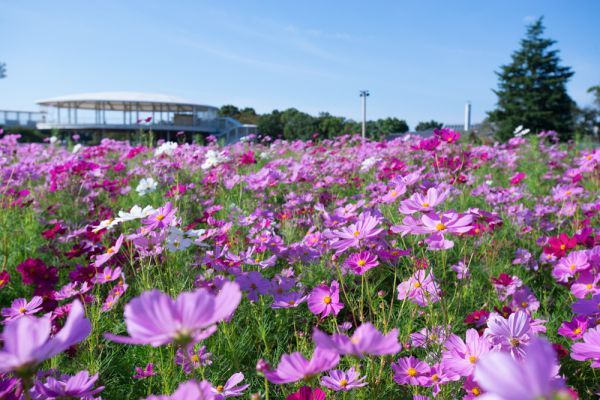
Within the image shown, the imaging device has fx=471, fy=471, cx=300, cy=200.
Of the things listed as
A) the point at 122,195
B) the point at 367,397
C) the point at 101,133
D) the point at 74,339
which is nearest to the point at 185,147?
the point at 122,195

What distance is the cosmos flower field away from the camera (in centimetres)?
46

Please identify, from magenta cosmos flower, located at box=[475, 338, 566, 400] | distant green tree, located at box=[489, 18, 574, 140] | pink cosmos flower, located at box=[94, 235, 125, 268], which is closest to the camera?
magenta cosmos flower, located at box=[475, 338, 566, 400]

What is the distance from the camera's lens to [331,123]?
94.7ft

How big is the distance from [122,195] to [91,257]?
2.14 m

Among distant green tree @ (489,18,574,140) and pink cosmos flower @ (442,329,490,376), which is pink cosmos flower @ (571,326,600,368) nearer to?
pink cosmos flower @ (442,329,490,376)

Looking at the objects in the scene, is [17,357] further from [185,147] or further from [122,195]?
[185,147]

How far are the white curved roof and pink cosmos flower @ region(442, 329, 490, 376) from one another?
32425 millimetres

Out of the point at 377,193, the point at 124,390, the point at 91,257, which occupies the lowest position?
the point at 124,390

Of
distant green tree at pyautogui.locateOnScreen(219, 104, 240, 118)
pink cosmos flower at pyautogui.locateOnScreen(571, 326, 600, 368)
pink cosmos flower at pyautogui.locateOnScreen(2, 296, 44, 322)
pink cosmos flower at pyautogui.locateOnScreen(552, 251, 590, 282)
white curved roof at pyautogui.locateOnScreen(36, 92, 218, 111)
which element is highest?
distant green tree at pyautogui.locateOnScreen(219, 104, 240, 118)

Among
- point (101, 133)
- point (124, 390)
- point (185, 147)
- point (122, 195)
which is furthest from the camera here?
point (101, 133)

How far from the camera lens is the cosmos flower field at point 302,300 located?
462 millimetres

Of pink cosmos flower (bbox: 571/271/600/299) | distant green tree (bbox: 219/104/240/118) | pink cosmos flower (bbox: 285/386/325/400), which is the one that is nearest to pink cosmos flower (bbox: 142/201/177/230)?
pink cosmos flower (bbox: 285/386/325/400)

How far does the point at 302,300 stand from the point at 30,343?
0.97 m

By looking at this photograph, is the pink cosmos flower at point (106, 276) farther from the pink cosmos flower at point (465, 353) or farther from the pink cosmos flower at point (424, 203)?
the pink cosmos flower at point (465, 353)
